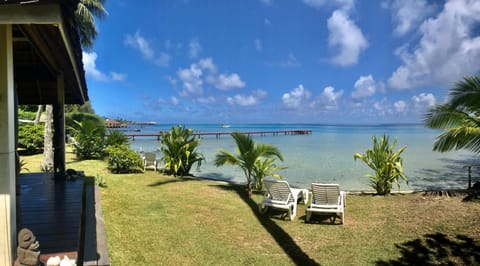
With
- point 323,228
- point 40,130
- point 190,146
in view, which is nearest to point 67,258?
point 323,228

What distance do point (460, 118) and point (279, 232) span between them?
167 inches

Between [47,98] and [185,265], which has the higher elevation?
[47,98]

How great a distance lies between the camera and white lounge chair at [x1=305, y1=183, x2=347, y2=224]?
618cm

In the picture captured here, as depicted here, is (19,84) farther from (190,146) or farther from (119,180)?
(190,146)

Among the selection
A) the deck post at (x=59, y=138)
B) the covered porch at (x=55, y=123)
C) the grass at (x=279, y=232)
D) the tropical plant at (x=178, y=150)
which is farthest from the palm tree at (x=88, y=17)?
the grass at (x=279, y=232)

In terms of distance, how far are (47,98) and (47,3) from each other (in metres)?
6.96

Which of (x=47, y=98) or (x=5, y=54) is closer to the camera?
(x=5, y=54)

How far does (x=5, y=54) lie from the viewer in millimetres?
2238

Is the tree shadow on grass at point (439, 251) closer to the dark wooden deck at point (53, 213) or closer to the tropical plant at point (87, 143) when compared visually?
the dark wooden deck at point (53, 213)

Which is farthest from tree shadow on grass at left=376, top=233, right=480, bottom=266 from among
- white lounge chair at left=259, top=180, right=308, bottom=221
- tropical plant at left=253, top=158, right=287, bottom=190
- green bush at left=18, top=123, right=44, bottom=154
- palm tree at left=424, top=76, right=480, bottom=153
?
green bush at left=18, top=123, right=44, bottom=154

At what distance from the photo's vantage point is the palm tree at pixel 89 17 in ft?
57.4

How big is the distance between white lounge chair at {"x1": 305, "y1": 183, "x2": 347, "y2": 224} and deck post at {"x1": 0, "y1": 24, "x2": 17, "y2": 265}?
4908 mm

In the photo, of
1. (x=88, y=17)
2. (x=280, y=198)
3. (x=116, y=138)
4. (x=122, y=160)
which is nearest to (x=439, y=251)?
(x=280, y=198)

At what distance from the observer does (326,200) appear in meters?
6.42
